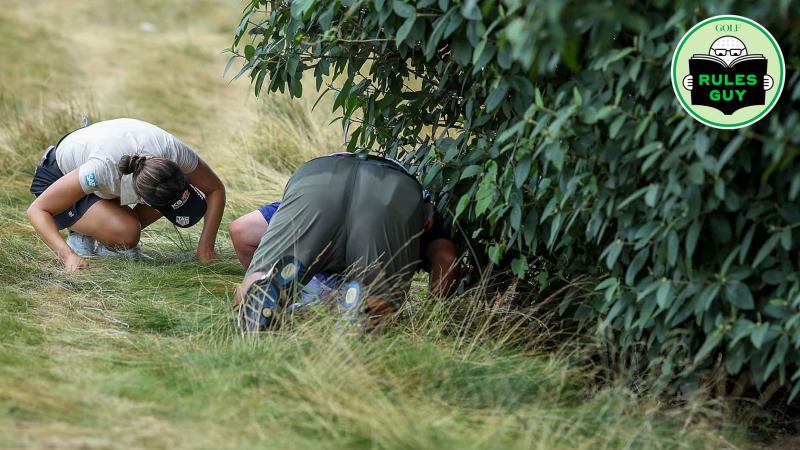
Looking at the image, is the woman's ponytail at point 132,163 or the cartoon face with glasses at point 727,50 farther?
the woman's ponytail at point 132,163

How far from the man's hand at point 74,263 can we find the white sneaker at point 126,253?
1.03ft

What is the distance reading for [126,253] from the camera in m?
5.08

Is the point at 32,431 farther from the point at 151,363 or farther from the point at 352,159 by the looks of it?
the point at 352,159

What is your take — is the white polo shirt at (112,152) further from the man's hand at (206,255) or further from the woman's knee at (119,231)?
the man's hand at (206,255)

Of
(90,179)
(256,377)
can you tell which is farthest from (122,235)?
(256,377)

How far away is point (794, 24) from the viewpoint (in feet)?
8.70

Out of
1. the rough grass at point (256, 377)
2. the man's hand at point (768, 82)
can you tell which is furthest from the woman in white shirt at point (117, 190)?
the man's hand at point (768, 82)

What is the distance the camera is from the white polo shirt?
4812 millimetres

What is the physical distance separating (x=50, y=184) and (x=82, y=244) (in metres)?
0.33

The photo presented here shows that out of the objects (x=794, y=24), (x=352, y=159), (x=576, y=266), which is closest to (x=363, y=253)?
(x=352, y=159)

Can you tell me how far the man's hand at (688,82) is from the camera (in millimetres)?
2863

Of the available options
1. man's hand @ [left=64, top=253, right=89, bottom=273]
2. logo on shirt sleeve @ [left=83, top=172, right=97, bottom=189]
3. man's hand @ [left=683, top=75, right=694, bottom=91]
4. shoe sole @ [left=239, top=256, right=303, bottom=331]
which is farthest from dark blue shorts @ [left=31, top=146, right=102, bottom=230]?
man's hand @ [left=683, top=75, right=694, bottom=91]

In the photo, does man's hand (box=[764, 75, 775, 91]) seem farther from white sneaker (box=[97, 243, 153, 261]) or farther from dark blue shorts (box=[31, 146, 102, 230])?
dark blue shorts (box=[31, 146, 102, 230])

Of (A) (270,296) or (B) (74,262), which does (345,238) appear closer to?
(A) (270,296)
